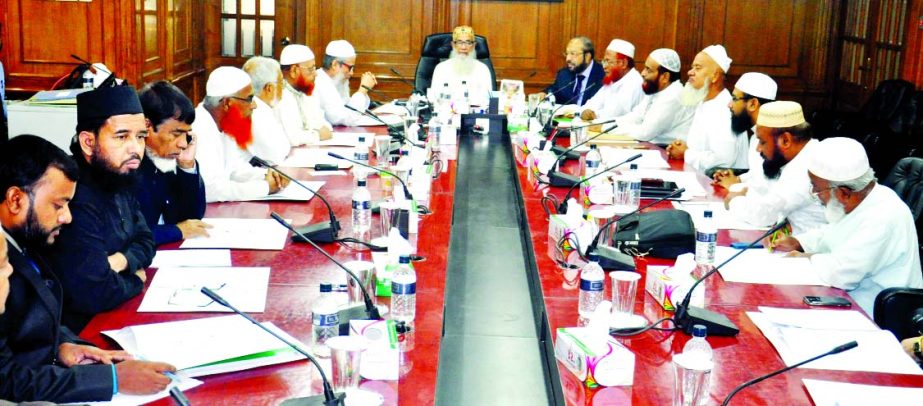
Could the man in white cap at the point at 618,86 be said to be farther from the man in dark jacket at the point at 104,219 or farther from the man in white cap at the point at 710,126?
the man in dark jacket at the point at 104,219

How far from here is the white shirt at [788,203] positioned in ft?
11.7

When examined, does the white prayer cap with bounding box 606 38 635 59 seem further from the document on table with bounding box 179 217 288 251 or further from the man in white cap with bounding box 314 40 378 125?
the document on table with bounding box 179 217 288 251

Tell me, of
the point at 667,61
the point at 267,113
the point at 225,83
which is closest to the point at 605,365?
the point at 225,83

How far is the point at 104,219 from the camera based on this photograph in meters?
2.67

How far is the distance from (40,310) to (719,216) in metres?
2.37

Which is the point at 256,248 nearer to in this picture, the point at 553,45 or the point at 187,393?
the point at 187,393

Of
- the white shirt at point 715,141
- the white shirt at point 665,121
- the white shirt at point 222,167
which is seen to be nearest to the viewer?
the white shirt at point 222,167

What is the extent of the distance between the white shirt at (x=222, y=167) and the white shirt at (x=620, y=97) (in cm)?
309

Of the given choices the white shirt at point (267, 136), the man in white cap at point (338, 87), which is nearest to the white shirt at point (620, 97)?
the man in white cap at point (338, 87)

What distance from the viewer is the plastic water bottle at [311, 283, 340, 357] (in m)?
2.16

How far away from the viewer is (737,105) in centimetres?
477

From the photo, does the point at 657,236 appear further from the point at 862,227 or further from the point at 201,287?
the point at 201,287

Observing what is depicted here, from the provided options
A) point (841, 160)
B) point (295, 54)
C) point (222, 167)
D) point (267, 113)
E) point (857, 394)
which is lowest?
point (857, 394)

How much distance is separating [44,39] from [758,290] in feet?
15.3
